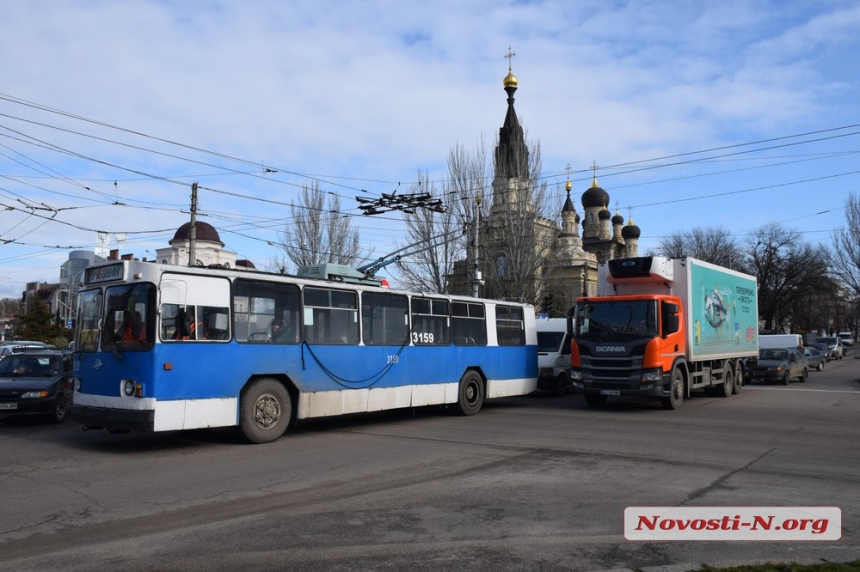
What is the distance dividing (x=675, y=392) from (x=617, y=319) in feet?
7.70

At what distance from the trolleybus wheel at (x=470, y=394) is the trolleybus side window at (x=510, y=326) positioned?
1383mm

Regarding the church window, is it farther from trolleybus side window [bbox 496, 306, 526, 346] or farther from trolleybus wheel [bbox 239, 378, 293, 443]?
trolleybus wheel [bbox 239, 378, 293, 443]

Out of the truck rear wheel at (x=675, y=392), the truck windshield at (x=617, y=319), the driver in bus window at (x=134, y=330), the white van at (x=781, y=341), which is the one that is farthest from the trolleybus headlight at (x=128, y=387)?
the white van at (x=781, y=341)

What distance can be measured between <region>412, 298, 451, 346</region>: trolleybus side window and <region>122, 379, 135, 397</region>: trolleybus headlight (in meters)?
6.37

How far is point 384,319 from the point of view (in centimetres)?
1517

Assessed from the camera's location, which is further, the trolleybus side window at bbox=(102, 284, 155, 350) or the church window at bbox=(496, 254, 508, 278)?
the church window at bbox=(496, 254, 508, 278)

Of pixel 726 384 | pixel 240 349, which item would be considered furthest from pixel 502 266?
pixel 240 349

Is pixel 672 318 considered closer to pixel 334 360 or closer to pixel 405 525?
pixel 334 360

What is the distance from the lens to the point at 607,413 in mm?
17625

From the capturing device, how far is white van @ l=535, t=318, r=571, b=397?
75.6 ft

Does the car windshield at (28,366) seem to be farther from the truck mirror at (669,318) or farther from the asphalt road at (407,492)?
the truck mirror at (669,318)

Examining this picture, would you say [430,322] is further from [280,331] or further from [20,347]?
[20,347]

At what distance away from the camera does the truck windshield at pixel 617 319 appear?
1773cm

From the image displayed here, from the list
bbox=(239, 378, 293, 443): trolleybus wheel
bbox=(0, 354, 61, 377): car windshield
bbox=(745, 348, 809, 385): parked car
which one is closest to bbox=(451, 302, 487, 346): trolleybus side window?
bbox=(239, 378, 293, 443): trolleybus wheel
